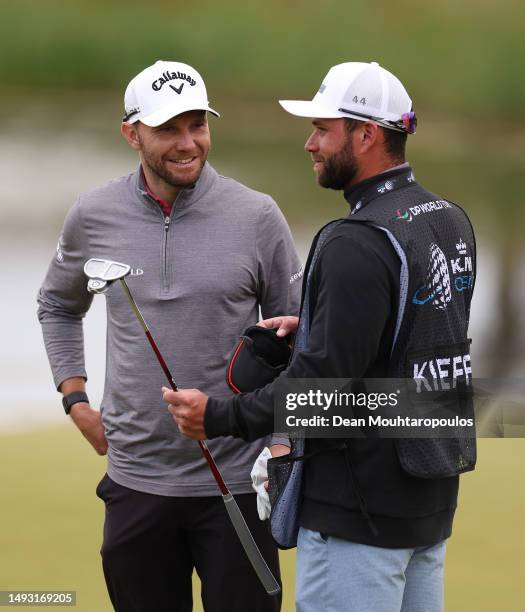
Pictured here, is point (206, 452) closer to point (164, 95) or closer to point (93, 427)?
point (93, 427)

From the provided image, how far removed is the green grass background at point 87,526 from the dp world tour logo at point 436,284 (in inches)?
60.0

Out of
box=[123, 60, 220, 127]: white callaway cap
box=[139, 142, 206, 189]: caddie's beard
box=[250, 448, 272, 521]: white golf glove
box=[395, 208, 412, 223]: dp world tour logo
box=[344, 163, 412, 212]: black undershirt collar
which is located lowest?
box=[250, 448, 272, 521]: white golf glove

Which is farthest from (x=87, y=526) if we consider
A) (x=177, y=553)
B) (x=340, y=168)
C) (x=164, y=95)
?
(x=340, y=168)

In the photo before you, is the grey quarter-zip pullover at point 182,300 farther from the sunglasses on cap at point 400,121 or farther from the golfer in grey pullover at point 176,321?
the sunglasses on cap at point 400,121

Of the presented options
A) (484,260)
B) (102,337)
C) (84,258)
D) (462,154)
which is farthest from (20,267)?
(84,258)

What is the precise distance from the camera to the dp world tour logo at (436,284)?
1889 mm

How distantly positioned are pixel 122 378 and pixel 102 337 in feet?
9.77

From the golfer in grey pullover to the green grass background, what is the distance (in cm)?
90

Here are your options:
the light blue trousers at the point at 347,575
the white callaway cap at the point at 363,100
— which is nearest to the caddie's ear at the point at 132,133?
the white callaway cap at the point at 363,100

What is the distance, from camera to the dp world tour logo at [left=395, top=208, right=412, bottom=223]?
1.91 m

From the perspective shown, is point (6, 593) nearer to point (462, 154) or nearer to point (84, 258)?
point (84, 258)

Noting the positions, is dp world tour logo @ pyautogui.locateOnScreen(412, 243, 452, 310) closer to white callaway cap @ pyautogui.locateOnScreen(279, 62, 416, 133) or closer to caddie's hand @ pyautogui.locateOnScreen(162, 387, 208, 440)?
white callaway cap @ pyautogui.locateOnScreen(279, 62, 416, 133)

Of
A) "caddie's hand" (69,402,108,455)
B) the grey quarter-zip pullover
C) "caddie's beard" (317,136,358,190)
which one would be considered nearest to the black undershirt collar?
"caddie's beard" (317,136,358,190)

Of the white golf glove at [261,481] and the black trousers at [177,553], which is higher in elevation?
the white golf glove at [261,481]
